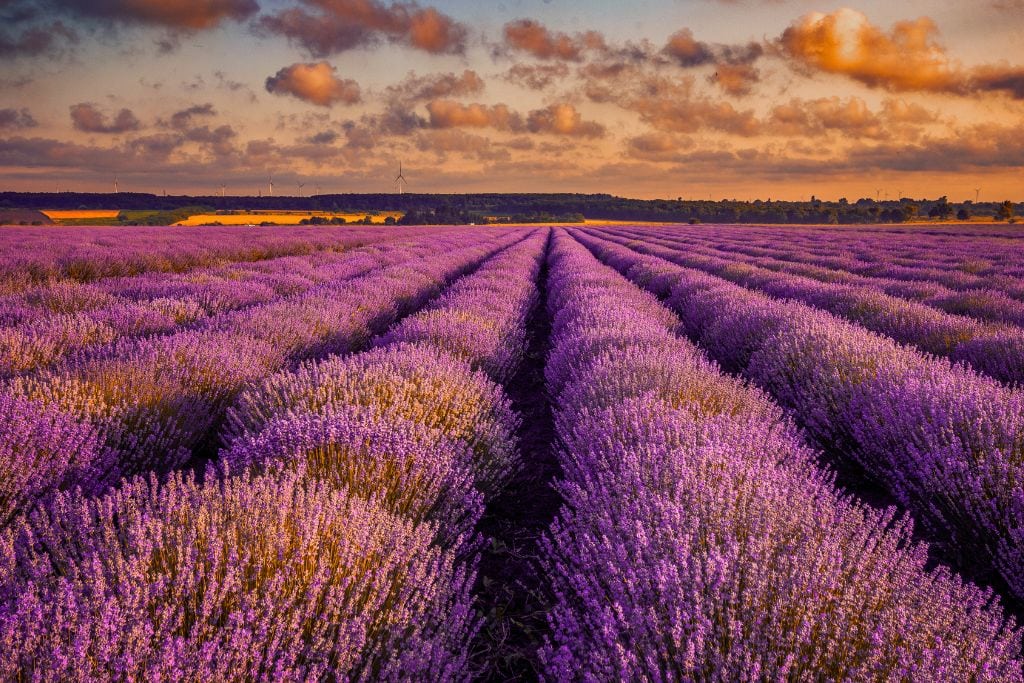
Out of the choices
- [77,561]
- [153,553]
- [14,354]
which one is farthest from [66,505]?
[14,354]

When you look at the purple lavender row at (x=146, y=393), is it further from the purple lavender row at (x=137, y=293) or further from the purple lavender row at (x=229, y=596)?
the purple lavender row at (x=137, y=293)

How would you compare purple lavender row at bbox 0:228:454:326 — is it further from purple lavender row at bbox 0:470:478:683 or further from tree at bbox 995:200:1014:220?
tree at bbox 995:200:1014:220

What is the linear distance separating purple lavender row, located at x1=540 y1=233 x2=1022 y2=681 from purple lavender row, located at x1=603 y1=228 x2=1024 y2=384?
11.3 ft

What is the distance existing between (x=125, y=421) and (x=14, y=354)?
1.59 m

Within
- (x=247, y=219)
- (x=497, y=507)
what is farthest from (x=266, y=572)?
(x=247, y=219)

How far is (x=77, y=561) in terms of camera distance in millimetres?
1616

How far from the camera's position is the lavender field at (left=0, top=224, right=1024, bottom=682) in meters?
1.33

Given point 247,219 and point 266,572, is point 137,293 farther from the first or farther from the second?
point 247,219

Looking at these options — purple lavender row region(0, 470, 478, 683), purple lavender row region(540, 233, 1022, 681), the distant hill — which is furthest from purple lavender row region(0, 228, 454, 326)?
the distant hill

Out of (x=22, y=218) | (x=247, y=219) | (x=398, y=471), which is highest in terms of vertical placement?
(x=247, y=219)

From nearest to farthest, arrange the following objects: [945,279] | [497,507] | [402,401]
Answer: [402,401] < [497,507] < [945,279]

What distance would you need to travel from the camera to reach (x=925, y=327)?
584 cm

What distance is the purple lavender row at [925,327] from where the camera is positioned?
4676mm

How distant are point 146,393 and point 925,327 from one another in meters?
6.88
